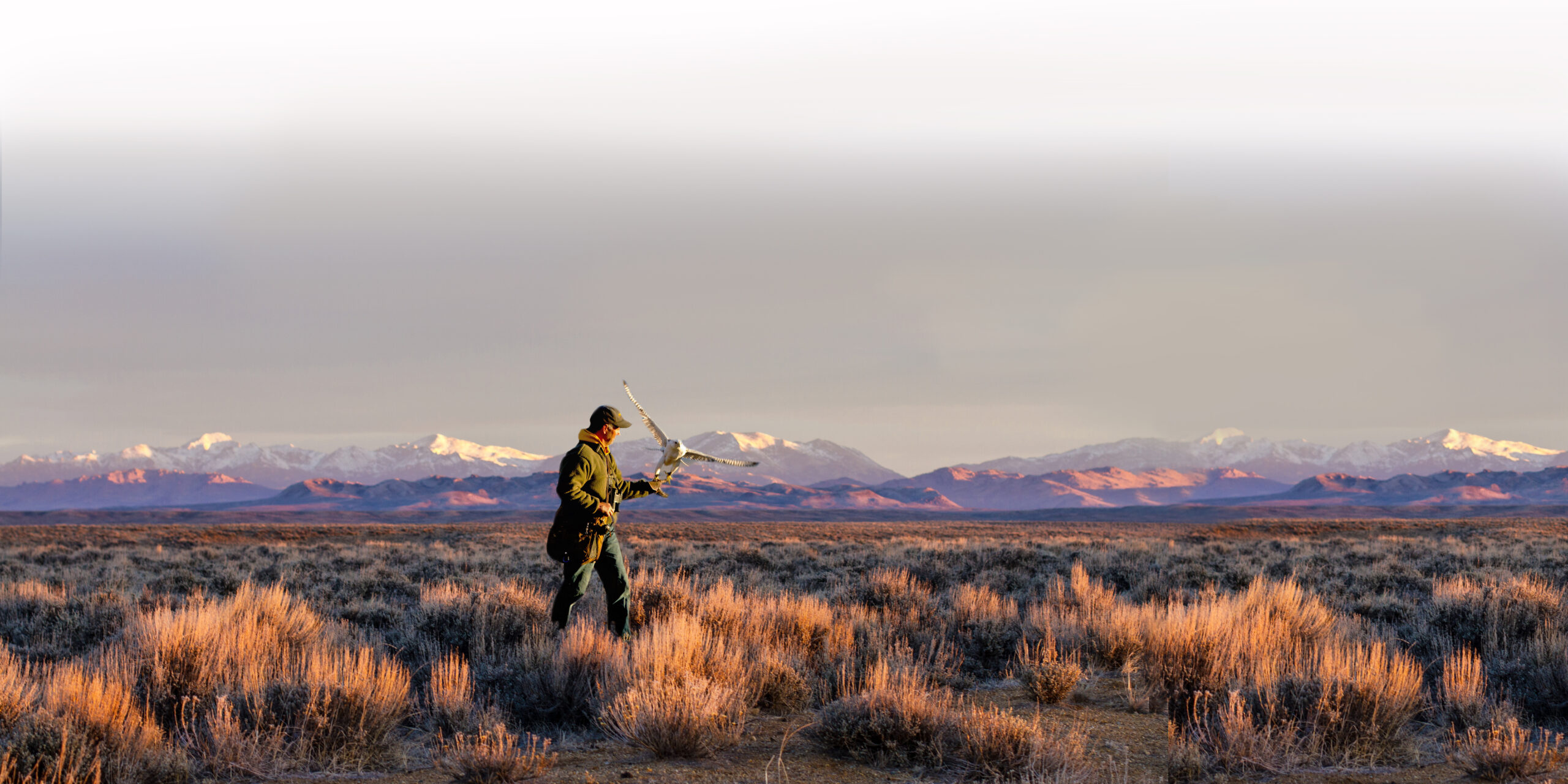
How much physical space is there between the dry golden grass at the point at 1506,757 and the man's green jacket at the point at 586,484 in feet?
18.4

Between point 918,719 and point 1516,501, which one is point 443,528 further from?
point 1516,501

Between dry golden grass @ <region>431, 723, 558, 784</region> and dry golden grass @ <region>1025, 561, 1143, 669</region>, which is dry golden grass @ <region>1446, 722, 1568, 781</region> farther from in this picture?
dry golden grass @ <region>431, 723, 558, 784</region>

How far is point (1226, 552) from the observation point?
81.6ft

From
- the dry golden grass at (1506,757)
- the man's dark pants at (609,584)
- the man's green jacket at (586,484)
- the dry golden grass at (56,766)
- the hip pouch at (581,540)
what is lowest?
the dry golden grass at (1506,757)

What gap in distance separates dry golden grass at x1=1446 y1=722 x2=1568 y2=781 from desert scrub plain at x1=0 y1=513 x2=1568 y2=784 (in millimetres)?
18

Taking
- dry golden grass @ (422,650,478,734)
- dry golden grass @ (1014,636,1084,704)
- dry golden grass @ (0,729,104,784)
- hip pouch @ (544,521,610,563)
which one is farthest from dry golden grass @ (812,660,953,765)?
dry golden grass @ (0,729,104,784)

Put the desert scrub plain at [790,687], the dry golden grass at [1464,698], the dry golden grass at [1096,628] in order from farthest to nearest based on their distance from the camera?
the dry golden grass at [1096,628]
the dry golden grass at [1464,698]
the desert scrub plain at [790,687]

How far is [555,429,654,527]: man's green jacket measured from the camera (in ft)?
26.7

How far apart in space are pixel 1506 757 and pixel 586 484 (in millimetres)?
6285

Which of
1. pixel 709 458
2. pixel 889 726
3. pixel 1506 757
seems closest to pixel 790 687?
pixel 889 726

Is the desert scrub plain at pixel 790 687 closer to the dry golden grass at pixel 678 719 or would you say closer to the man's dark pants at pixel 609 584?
the dry golden grass at pixel 678 719

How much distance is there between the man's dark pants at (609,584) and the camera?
27.9 feet

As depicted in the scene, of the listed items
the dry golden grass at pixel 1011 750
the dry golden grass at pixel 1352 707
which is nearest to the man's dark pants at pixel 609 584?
the dry golden grass at pixel 1011 750

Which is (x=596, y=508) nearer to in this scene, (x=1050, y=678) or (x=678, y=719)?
(x=678, y=719)
